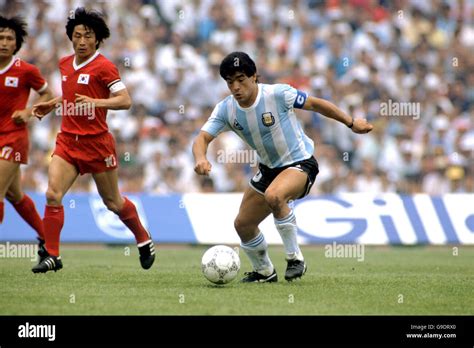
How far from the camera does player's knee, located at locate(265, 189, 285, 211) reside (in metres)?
9.16

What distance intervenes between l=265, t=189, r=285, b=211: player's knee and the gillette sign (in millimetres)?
7246

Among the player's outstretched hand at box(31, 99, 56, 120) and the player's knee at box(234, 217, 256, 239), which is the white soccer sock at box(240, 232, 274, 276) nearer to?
the player's knee at box(234, 217, 256, 239)

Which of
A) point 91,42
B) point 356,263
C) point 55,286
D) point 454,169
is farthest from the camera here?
point 454,169

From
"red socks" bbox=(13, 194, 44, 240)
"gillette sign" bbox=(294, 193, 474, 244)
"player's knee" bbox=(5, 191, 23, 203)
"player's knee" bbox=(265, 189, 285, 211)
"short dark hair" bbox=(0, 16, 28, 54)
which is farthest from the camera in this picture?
"gillette sign" bbox=(294, 193, 474, 244)

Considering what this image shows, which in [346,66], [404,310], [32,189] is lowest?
[404,310]

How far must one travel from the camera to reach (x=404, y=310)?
7.74 meters

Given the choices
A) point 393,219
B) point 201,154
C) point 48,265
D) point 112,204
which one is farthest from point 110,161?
point 393,219

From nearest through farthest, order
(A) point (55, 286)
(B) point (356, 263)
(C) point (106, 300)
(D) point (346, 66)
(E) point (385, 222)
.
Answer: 1. (C) point (106, 300)
2. (A) point (55, 286)
3. (B) point (356, 263)
4. (E) point (385, 222)
5. (D) point (346, 66)

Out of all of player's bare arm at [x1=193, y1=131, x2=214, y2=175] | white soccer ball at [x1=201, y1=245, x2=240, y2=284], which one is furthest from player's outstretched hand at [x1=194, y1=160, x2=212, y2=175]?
white soccer ball at [x1=201, y1=245, x2=240, y2=284]

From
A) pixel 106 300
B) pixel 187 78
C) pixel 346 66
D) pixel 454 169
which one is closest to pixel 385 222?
pixel 454 169

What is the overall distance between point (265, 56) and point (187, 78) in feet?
6.27

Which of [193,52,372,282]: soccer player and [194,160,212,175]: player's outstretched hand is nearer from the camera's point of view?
[194,160,212,175]: player's outstretched hand

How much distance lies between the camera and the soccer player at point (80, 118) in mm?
9914

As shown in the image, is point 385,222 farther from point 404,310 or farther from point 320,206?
point 404,310
